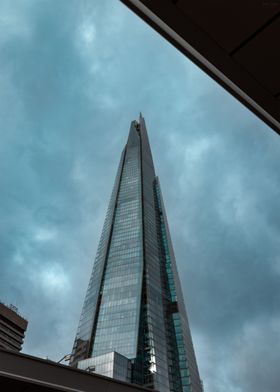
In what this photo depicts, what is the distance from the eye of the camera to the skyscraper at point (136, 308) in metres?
108

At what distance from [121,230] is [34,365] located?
146977 millimetres

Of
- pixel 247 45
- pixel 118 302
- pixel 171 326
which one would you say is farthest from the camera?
pixel 171 326

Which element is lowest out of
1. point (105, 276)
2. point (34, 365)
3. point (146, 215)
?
point (34, 365)

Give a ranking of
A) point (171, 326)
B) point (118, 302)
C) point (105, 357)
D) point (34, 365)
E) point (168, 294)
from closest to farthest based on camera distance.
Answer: point (34, 365) → point (105, 357) → point (118, 302) → point (171, 326) → point (168, 294)

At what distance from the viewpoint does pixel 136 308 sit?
119m

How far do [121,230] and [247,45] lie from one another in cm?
15030

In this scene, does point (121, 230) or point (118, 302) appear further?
point (121, 230)

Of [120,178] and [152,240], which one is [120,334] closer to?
[152,240]

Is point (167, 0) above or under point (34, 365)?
above

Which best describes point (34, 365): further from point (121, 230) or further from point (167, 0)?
point (121, 230)

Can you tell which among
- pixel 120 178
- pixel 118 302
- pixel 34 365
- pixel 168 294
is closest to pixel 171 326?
pixel 168 294

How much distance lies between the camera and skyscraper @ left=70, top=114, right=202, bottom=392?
4235 inches

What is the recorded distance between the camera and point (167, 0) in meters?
3.03

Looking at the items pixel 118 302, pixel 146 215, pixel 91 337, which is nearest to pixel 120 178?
pixel 146 215
